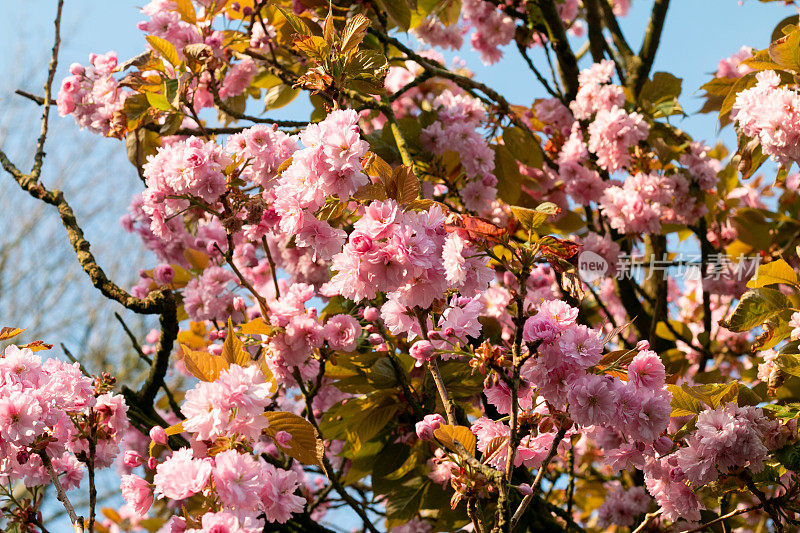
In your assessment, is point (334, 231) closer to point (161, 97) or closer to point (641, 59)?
point (161, 97)

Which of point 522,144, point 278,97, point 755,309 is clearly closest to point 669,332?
point 522,144

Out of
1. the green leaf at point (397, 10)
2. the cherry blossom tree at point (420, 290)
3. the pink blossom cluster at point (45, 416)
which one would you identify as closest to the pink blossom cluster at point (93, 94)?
the cherry blossom tree at point (420, 290)

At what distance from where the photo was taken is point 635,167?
9.88ft

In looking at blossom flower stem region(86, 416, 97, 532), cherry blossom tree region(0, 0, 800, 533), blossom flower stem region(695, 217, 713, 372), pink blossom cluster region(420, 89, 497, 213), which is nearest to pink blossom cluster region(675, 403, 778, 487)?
cherry blossom tree region(0, 0, 800, 533)

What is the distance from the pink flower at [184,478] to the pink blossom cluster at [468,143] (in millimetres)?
1652

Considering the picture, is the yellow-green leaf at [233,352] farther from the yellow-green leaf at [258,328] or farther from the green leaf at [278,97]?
the green leaf at [278,97]

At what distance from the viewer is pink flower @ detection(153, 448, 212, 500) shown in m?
1.09

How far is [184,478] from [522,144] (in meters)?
1.94

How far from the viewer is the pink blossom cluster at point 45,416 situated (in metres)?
1.29

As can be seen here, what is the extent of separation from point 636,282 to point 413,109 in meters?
1.31

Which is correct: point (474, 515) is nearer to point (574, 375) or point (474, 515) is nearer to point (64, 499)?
point (574, 375)

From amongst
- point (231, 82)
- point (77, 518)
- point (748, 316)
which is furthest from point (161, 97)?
point (748, 316)

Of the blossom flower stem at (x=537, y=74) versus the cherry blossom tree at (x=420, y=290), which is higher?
the blossom flower stem at (x=537, y=74)

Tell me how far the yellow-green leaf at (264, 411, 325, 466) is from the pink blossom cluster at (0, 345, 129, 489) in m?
0.39
